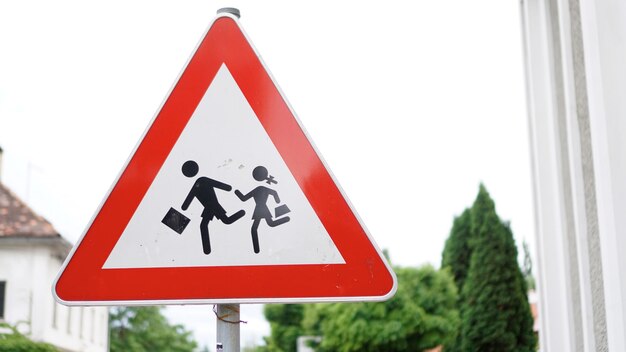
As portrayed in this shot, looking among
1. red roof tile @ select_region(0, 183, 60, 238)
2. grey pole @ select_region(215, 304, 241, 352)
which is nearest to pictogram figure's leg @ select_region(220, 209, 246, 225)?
grey pole @ select_region(215, 304, 241, 352)

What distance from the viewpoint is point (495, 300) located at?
21.0 metres

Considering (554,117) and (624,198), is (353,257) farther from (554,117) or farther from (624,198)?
(554,117)

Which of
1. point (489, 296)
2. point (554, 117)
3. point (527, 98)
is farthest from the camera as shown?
point (489, 296)

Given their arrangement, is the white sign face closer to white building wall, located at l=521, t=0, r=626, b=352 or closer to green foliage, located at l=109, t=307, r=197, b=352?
white building wall, located at l=521, t=0, r=626, b=352

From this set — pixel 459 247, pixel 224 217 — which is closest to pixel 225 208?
pixel 224 217

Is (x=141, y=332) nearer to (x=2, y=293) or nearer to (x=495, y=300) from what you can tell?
(x=2, y=293)

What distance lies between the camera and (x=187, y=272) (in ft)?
6.46

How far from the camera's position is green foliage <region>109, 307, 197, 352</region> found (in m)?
61.5

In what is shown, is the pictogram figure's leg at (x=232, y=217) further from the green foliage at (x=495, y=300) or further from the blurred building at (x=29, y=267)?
the blurred building at (x=29, y=267)

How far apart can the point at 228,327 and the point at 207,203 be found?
0.27 meters

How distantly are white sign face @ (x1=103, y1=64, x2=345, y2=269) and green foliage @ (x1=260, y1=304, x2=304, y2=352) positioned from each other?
4178 cm

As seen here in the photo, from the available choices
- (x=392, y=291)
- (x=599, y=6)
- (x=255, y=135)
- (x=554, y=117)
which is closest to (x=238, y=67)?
(x=255, y=135)

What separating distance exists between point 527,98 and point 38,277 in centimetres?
2522

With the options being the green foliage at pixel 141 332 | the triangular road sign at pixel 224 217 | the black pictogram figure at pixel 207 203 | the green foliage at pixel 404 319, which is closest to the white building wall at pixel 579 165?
the triangular road sign at pixel 224 217
